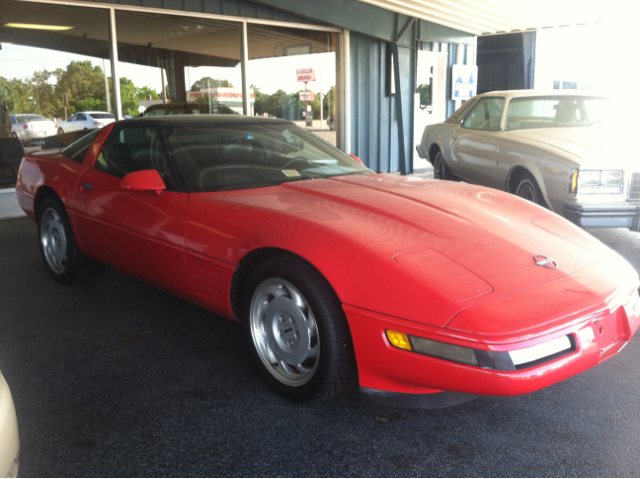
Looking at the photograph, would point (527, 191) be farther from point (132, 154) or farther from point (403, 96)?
point (403, 96)

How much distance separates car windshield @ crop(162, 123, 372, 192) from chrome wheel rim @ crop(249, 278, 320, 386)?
0.82 meters

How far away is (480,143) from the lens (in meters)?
7.01

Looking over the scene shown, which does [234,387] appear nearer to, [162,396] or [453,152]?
[162,396]

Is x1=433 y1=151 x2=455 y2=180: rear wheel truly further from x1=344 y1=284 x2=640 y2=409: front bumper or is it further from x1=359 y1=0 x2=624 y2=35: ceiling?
x1=344 y1=284 x2=640 y2=409: front bumper

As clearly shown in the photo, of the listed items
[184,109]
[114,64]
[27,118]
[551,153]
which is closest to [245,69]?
[184,109]

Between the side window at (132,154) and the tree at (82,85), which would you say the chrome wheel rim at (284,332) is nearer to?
the side window at (132,154)

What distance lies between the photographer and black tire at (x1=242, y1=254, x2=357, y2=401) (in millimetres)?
2338

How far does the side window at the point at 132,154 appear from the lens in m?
3.40

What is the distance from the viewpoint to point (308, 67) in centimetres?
980

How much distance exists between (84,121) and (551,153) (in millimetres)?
5682

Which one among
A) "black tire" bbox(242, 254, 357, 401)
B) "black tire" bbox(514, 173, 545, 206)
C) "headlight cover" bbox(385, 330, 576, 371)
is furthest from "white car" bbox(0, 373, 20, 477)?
"black tire" bbox(514, 173, 545, 206)

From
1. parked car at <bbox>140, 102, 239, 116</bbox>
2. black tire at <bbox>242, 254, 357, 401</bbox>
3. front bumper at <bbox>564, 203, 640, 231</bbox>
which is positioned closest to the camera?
black tire at <bbox>242, 254, 357, 401</bbox>

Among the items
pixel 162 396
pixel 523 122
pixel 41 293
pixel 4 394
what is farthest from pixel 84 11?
pixel 4 394

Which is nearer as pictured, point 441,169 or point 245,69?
point 441,169
